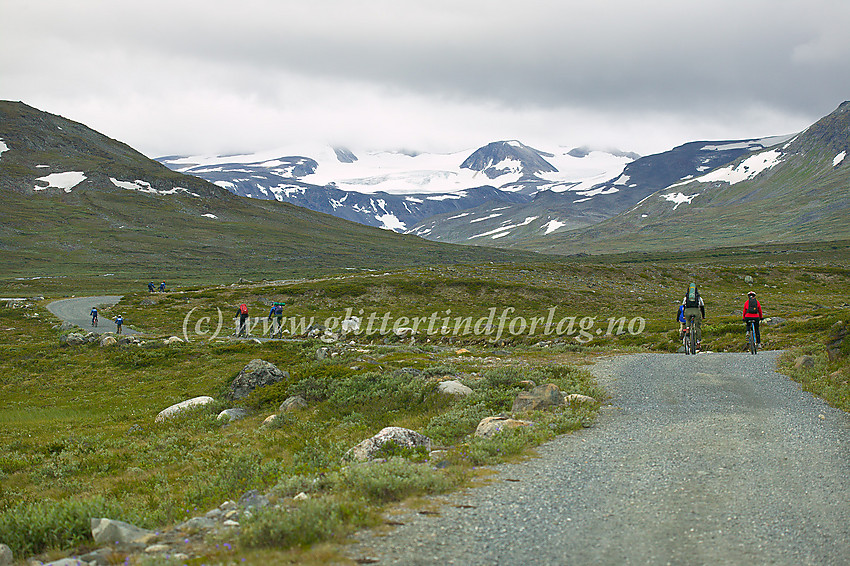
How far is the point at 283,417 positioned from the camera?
2031 centimetres

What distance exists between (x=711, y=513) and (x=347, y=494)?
6183mm

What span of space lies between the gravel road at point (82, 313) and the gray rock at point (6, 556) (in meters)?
53.7

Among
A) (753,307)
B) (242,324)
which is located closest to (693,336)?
(753,307)

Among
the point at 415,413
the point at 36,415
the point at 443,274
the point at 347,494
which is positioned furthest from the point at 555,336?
the point at 443,274

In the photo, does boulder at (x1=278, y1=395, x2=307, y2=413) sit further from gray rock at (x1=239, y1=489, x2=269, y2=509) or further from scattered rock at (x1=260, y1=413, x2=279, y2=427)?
gray rock at (x1=239, y1=489, x2=269, y2=509)

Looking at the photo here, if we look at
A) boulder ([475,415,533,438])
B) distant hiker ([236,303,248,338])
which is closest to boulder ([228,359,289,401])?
boulder ([475,415,533,438])

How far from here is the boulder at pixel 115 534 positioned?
8890mm

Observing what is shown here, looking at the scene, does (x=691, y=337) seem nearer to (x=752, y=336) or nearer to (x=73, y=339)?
(x=752, y=336)

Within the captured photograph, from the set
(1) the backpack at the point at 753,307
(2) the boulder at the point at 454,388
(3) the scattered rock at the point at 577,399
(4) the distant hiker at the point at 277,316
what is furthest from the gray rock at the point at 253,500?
(4) the distant hiker at the point at 277,316

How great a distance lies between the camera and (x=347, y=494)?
9.77m

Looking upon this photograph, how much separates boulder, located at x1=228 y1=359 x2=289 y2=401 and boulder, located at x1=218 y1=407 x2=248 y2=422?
3023 mm

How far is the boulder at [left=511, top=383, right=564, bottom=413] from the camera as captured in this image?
57.0 feet

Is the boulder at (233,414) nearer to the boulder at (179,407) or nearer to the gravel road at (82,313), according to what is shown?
the boulder at (179,407)

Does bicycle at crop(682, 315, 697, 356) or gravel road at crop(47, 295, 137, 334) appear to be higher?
bicycle at crop(682, 315, 697, 356)
